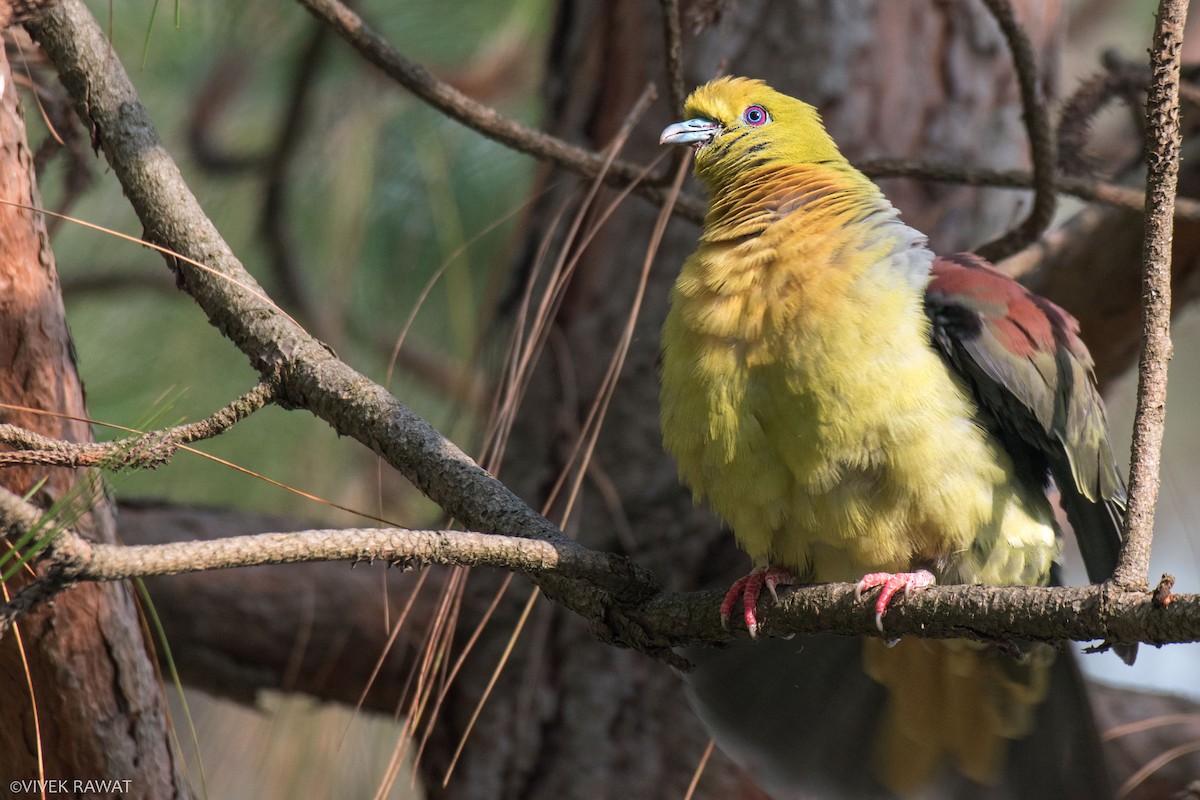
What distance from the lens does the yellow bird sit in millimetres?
2006

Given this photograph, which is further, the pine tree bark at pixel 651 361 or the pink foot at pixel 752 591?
the pine tree bark at pixel 651 361

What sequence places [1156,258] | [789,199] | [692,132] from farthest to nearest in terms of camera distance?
[692,132] → [789,199] → [1156,258]

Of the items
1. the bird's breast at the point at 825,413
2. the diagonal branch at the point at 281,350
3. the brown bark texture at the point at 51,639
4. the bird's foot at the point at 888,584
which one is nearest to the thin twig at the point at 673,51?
the bird's breast at the point at 825,413

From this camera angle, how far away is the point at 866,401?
198 cm

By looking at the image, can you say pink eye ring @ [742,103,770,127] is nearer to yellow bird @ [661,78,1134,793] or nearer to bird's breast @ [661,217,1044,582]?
yellow bird @ [661,78,1134,793]

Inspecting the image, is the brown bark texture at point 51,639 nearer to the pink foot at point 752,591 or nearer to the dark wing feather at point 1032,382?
the pink foot at point 752,591

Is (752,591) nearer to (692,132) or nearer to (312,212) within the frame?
(692,132)

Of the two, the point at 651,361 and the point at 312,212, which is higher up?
the point at 312,212

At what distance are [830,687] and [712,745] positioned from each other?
482 mm

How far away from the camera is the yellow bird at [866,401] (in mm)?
2006

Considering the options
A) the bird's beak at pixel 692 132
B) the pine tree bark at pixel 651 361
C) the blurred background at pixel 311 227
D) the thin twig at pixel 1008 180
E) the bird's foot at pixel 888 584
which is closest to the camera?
the bird's foot at pixel 888 584

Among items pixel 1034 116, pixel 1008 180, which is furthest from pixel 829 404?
pixel 1034 116

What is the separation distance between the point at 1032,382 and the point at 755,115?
2.63 feet

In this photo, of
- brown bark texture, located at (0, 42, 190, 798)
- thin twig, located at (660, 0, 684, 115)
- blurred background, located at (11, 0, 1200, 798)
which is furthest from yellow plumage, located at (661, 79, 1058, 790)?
blurred background, located at (11, 0, 1200, 798)
